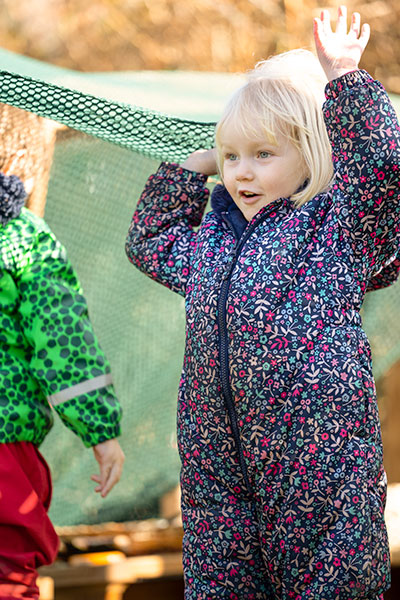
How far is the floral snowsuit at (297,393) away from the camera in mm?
1343

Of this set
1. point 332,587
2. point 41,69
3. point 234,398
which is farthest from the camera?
point 41,69

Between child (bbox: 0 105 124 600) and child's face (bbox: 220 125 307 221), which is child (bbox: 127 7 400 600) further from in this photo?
child (bbox: 0 105 124 600)

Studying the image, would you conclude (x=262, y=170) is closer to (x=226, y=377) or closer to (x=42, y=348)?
(x=226, y=377)

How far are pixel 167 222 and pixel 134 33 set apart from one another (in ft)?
10.3

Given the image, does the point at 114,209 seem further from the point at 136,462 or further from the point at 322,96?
the point at 322,96

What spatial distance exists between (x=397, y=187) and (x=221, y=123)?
34cm

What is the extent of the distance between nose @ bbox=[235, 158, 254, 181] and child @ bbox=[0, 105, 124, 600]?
43 centimetres

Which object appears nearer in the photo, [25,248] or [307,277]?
[307,277]

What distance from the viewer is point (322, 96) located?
1.53m

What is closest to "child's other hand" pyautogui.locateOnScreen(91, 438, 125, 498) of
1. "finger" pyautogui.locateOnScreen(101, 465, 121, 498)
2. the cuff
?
"finger" pyautogui.locateOnScreen(101, 465, 121, 498)

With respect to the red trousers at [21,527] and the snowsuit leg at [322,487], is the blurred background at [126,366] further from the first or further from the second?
the snowsuit leg at [322,487]

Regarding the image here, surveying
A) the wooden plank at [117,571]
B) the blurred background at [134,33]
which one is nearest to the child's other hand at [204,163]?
the wooden plank at [117,571]

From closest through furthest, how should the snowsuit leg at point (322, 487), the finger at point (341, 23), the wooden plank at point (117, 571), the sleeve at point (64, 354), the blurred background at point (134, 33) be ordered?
1. the snowsuit leg at point (322, 487)
2. the finger at point (341, 23)
3. the sleeve at point (64, 354)
4. the wooden plank at point (117, 571)
5. the blurred background at point (134, 33)

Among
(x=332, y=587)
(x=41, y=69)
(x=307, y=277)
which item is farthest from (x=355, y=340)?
(x=41, y=69)
